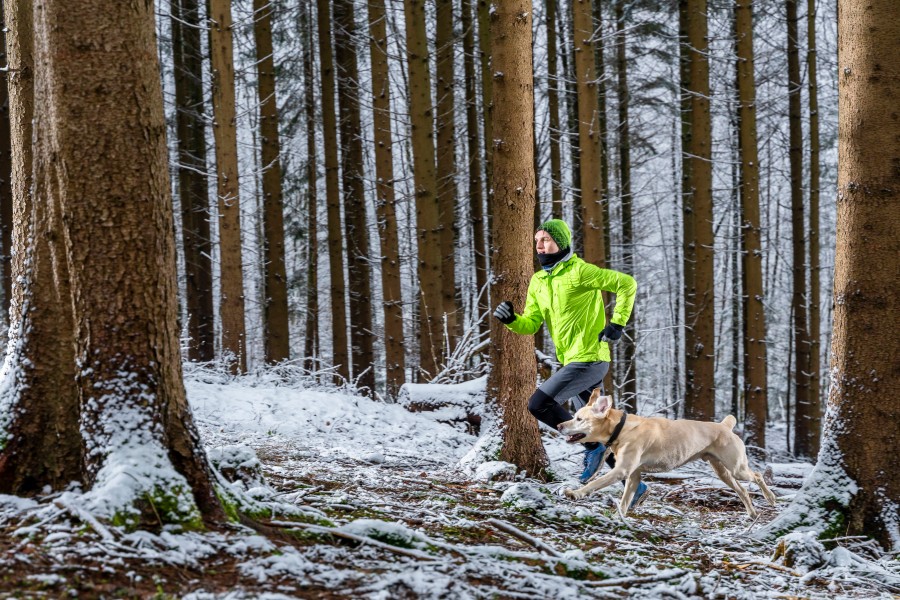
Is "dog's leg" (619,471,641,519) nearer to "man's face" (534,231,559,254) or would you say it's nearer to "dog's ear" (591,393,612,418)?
"dog's ear" (591,393,612,418)

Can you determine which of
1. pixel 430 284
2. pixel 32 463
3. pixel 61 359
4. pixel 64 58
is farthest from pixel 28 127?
pixel 430 284

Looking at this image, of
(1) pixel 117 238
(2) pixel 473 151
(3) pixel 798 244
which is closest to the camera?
(1) pixel 117 238

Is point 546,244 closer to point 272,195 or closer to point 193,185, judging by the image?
point 272,195

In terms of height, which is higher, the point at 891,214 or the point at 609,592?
the point at 891,214

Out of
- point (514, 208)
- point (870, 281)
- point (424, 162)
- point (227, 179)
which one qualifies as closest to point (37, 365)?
point (514, 208)

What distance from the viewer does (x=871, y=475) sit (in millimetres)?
5055

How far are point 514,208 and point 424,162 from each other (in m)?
6.60

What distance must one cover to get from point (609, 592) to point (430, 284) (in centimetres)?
1018

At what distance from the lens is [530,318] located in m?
6.70

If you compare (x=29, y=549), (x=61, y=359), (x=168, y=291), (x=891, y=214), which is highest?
(x=891, y=214)

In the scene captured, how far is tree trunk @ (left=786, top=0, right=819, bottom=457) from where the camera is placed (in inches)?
606

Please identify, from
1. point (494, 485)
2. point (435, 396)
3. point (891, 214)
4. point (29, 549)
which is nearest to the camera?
point (29, 549)

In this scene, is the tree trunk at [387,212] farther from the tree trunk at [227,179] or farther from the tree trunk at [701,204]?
the tree trunk at [701,204]

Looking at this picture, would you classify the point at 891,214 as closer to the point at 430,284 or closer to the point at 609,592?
the point at 609,592
